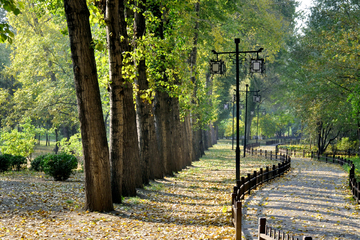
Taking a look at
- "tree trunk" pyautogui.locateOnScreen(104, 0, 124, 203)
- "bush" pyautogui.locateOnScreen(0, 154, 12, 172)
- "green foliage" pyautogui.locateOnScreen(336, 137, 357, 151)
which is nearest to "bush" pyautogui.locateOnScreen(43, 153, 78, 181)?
"bush" pyautogui.locateOnScreen(0, 154, 12, 172)

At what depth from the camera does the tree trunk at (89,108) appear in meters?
9.99

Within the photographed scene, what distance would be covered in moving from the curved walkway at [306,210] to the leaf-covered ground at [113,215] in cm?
102

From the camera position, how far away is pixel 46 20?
37.3 m

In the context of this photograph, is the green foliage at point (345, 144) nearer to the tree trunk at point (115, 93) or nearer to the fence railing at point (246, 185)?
the fence railing at point (246, 185)

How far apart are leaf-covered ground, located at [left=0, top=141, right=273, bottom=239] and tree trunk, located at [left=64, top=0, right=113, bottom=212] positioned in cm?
64

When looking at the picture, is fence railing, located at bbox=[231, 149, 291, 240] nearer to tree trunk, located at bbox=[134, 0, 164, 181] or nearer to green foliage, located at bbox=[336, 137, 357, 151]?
tree trunk, located at bbox=[134, 0, 164, 181]

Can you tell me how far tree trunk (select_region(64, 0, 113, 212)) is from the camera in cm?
999

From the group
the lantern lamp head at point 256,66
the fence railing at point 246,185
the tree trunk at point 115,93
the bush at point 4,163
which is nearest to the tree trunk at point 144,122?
the tree trunk at point 115,93

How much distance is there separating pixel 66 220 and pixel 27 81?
26808 millimetres

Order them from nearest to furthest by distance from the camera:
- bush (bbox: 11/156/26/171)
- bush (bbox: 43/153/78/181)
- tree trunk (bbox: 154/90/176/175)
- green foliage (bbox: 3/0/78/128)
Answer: bush (bbox: 43/153/78/181) < tree trunk (bbox: 154/90/176/175) < bush (bbox: 11/156/26/171) < green foliage (bbox: 3/0/78/128)

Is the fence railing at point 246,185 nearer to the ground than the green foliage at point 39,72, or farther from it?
nearer to the ground

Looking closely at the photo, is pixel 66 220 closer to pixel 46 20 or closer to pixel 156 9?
pixel 156 9

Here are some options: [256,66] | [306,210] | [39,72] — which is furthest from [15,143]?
[306,210]

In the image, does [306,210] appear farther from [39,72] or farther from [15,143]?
[39,72]
